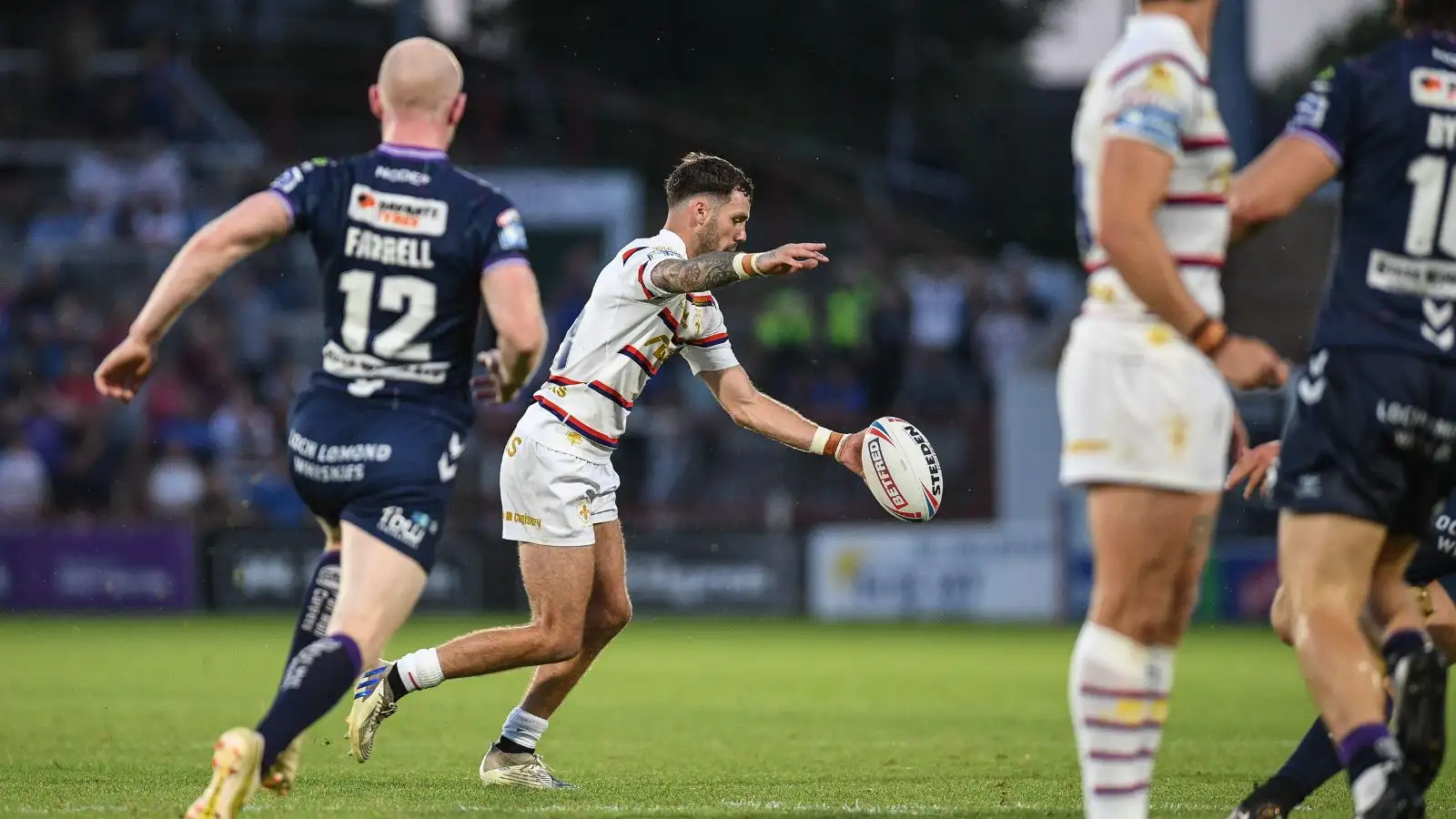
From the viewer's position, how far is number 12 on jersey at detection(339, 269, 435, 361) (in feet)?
19.6

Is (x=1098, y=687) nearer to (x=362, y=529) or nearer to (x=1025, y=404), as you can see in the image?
(x=362, y=529)

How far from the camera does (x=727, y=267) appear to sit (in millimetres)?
6852

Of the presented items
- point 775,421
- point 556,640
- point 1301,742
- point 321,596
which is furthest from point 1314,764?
point 321,596

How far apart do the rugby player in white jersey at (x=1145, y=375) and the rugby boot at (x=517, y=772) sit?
10.6 ft

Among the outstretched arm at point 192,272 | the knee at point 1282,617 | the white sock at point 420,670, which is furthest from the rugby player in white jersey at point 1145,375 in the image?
the white sock at point 420,670

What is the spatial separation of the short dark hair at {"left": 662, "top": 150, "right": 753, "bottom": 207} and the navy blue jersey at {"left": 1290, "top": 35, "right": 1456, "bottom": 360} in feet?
9.95

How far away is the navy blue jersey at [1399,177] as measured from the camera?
17.2ft

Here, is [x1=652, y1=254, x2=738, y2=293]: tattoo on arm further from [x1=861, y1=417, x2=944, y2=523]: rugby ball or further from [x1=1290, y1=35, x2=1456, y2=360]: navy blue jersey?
[x1=1290, y1=35, x2=1456, y2=360]: navy blue jersey

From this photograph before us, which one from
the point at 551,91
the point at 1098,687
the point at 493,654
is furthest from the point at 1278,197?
the point at 551,91

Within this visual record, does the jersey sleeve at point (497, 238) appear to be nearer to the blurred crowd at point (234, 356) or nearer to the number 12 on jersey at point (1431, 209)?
the number 12 on jersey at point (1431, 209)

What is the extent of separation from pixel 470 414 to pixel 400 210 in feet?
2.35

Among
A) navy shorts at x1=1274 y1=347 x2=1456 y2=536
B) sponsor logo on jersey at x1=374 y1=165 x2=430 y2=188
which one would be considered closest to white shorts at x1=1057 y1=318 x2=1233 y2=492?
navy shorts at x1=1274 y1=347 x2=1456 y2=536

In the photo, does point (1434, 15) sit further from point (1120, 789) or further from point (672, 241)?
point (672, 241)

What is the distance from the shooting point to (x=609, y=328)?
25.6 ft
